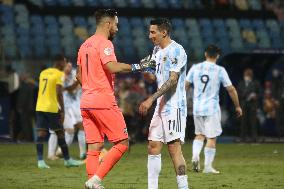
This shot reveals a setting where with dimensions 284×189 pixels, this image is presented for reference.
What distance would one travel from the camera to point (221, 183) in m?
12.1

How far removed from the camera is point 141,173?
1373 cm

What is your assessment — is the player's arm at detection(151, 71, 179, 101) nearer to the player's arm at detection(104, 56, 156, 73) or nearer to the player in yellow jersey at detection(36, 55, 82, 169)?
the player's arm at detection(104, 56, 156, 73)

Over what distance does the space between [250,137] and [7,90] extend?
717 centimetres

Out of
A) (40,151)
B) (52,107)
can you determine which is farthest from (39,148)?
(52,107)

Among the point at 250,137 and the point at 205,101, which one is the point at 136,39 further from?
the point at 205,101

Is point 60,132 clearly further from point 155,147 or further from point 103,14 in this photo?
point 103,14

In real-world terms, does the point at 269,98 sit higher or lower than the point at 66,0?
lower

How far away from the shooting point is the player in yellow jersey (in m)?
15.4

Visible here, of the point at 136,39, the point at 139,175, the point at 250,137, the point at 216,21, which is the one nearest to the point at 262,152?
the point at 250,137

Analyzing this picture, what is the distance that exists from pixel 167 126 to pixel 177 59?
84cm

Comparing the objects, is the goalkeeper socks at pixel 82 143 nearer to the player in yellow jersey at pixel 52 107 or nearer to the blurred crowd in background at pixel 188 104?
the player in yellow jersey at pixel 52 107

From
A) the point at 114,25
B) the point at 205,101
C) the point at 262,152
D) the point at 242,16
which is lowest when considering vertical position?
the point at 262,152

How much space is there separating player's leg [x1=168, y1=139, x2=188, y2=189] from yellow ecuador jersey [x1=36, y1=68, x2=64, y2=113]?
575 centimetres

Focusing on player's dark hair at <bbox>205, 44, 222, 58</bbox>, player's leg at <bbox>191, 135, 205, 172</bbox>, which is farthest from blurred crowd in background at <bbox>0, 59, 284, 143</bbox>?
player's dark hair at <bbox>205, 44, 222, 58</bbox>
